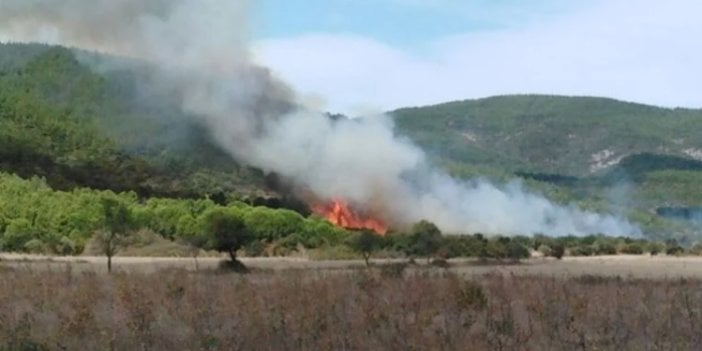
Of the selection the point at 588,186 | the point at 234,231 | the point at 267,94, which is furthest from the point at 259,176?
the point at 588,186

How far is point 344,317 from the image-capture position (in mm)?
12812

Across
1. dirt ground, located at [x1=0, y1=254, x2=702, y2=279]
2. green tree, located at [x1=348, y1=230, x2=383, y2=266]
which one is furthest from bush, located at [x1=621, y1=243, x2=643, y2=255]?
green tree, located at [x1=348, y1=230, x2=383, y2=266]

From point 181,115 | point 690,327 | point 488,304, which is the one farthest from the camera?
point 181,115

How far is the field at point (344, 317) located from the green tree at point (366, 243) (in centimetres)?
3033

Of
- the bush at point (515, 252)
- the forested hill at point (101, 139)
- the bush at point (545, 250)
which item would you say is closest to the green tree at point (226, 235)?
the bush at point (515, 252)

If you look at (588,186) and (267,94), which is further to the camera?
(588,186)

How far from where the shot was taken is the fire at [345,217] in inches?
2756

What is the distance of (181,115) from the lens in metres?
122

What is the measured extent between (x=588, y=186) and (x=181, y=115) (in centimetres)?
8448

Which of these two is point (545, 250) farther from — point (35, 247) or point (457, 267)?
point (35, 247)

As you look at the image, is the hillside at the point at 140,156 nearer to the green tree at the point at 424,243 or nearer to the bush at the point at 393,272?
the green tree at the point at 424,243

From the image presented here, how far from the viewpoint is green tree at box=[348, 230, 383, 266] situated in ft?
157

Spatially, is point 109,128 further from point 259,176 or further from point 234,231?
point 234,231

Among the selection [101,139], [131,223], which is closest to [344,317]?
[131,223]
